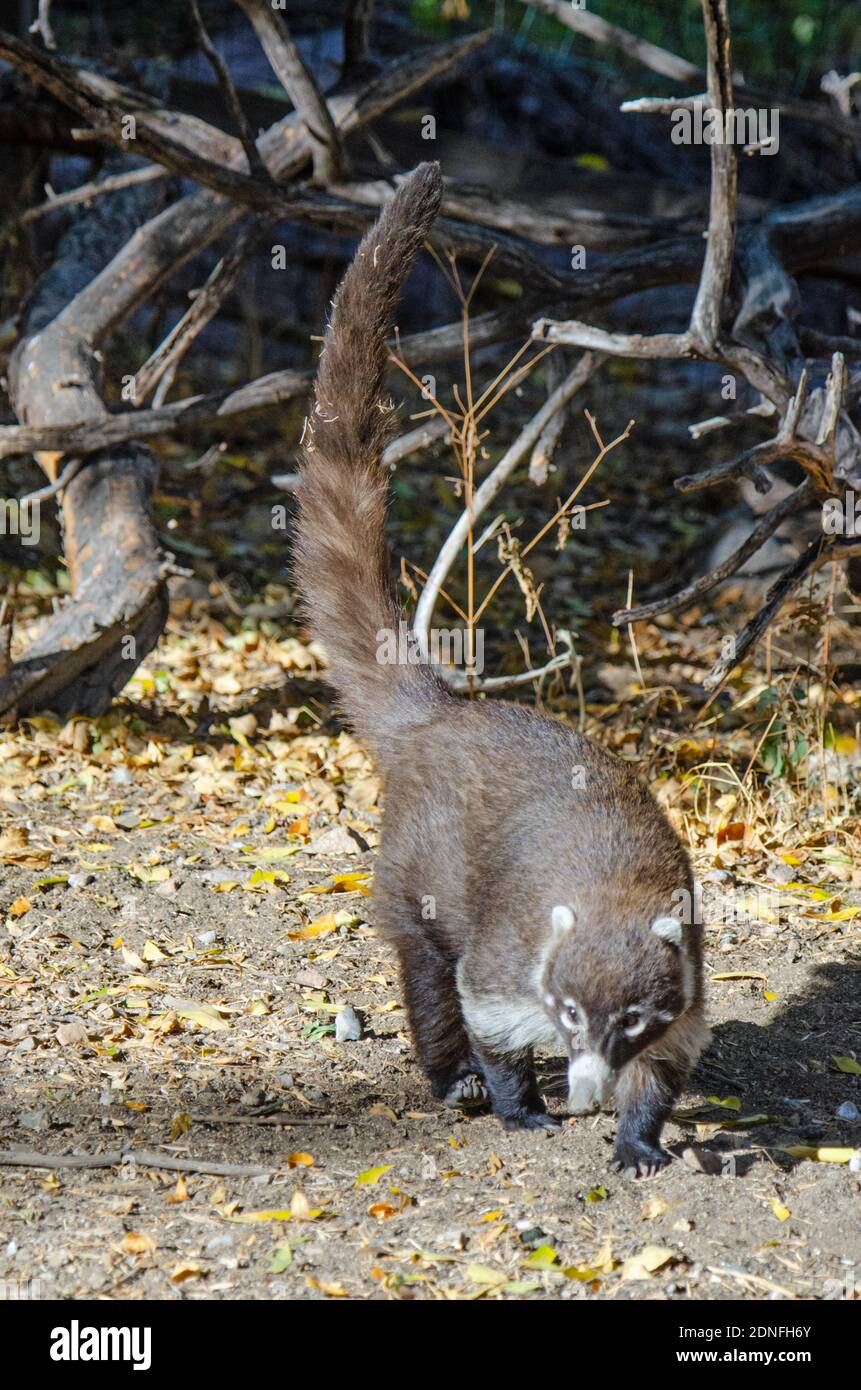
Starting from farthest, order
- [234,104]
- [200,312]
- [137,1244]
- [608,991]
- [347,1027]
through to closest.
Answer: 1. [200,312]
2. [234,104]
3. [347,1027]
4. [608,991]
5. [137,1244]

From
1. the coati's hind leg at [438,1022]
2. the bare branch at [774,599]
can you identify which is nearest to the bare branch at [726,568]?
the bare branch at [774,599]

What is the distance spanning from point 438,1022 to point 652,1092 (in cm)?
63

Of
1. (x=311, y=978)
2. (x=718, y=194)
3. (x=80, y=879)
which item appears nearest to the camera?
(x=311, y=978)

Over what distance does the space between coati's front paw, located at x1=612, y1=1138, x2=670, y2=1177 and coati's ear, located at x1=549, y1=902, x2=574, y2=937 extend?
601 millimetres

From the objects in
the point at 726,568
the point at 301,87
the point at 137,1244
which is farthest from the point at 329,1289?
the point at 301,87

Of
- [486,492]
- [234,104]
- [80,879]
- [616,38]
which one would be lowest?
[80,879]

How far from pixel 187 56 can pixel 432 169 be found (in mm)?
6912

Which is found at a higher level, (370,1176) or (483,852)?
(483,852)

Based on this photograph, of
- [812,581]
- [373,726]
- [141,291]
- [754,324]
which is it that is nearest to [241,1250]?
[373,726]

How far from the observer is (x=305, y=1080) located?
3.90 metres

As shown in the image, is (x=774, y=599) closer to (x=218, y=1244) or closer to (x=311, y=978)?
(x=311, y=978)

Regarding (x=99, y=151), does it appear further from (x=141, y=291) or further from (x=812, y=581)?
(x=812, y=581)

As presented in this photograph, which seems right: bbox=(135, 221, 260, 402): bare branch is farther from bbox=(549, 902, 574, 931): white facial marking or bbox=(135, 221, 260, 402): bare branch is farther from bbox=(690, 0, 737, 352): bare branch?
bbox=(549, 902, 574, 931): white facial marking

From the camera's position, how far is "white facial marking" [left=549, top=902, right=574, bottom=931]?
337cm
